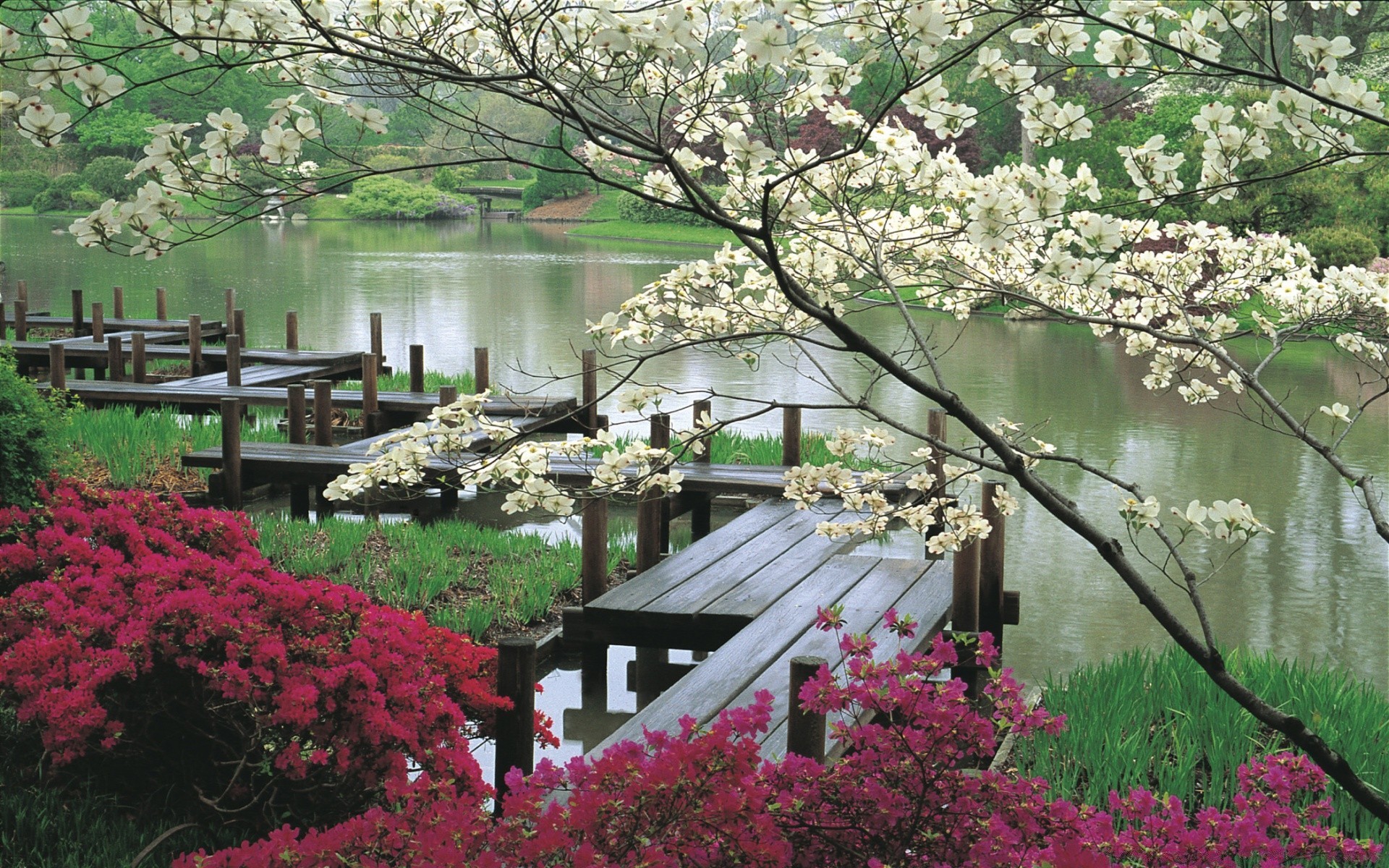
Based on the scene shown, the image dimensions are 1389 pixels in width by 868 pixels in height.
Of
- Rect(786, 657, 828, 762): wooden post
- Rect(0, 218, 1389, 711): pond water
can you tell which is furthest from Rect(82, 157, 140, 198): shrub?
Rect(786, 657, 828, 762): wooden post

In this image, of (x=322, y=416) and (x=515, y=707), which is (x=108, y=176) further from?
(x=515, y=707)

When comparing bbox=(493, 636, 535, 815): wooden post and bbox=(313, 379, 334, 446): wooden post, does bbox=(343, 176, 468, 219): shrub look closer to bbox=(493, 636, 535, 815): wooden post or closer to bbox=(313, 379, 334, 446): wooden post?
bbox=(313, 379, 334, 446): wooden post

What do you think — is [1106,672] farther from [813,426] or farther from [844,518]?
[813,426]

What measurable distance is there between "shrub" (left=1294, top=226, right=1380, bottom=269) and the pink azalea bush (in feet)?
61.2

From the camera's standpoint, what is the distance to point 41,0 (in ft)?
7.57

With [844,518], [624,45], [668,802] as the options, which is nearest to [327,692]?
[668,802]

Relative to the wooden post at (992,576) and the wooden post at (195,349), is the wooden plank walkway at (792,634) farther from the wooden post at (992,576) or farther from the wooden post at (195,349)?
the wooden post at (195,349)

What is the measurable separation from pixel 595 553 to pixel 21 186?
179ft

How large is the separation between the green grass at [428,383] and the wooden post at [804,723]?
328 inches

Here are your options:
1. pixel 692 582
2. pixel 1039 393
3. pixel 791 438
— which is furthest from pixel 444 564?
pixel 1039 393

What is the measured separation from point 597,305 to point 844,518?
594 inches

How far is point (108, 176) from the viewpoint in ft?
157

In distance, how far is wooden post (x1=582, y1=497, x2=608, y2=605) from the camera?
5.29 m

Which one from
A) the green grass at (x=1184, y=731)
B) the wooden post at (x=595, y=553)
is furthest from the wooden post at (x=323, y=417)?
the green grass at (x=1184, y=731)
